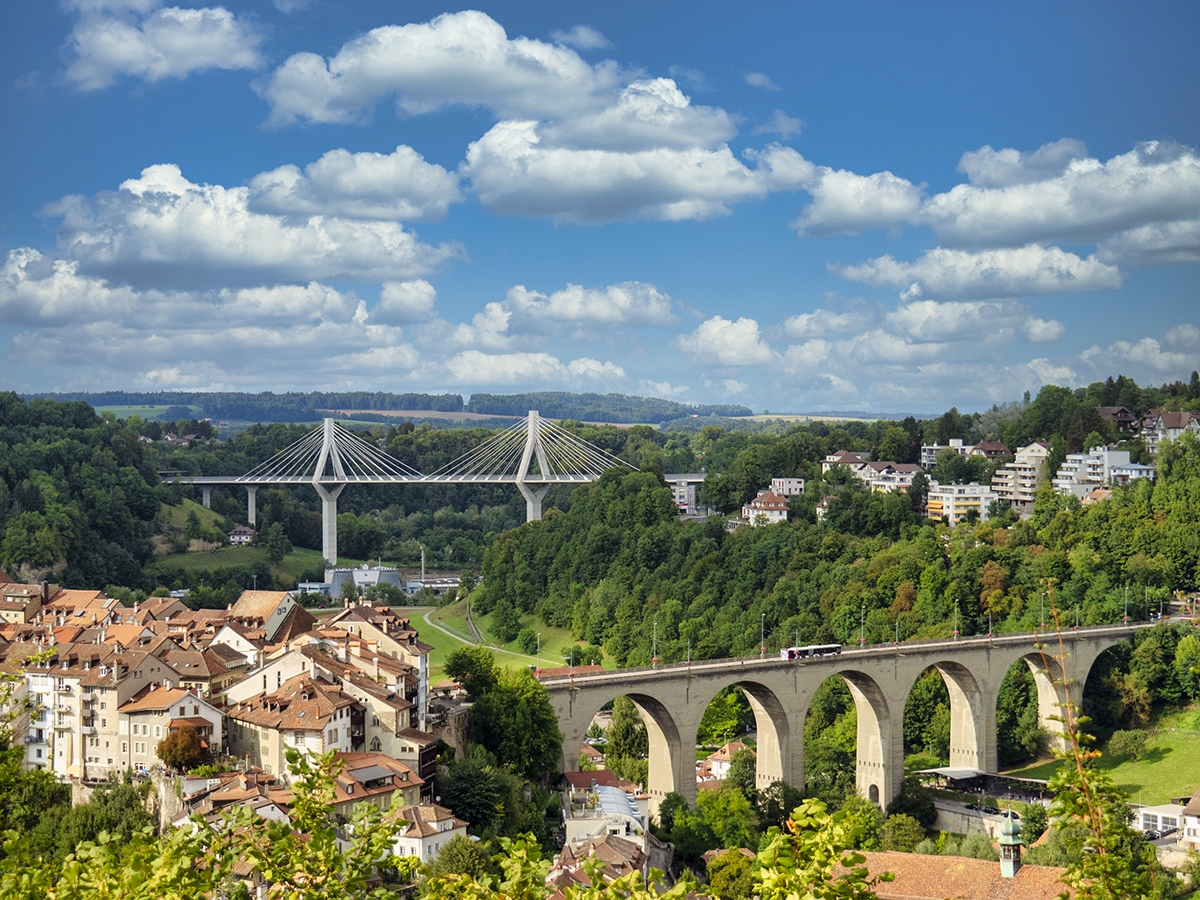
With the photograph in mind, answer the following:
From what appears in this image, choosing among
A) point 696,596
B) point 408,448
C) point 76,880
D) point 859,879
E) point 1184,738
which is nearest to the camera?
point 859,879

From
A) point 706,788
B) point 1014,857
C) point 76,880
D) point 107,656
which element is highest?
point 76,880

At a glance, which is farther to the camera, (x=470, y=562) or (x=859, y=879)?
(x=470, y=562)

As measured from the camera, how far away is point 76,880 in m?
9.65

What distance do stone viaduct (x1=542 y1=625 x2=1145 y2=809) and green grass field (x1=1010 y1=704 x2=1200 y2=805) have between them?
6.65ft

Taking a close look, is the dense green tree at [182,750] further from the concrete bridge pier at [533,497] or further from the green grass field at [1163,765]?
the concrete bridge pier at [533,497]

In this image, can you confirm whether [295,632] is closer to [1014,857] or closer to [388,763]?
[388,763]

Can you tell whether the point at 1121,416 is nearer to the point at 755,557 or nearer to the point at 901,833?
the point at 755,557

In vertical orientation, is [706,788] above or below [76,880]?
below

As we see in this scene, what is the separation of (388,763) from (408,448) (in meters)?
89.1

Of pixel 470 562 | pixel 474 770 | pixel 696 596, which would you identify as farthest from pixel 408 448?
pixel 474 770

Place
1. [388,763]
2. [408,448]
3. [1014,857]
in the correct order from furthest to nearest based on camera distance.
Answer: [408,448]
[388,763]
[1014,857]

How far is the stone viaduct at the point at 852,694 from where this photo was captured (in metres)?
40.5

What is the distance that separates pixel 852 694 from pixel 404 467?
64980 mm

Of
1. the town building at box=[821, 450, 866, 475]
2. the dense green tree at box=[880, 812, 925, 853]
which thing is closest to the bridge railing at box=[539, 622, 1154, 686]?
the dense green tree at box=[880, 812, 925, 853]
